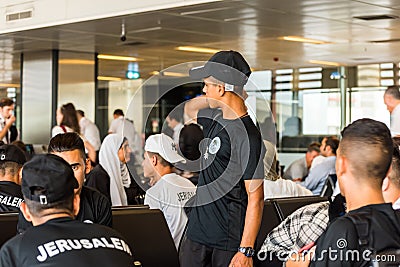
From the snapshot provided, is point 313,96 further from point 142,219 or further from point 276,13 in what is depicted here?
point 142,219

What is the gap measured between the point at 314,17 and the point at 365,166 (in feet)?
23.0

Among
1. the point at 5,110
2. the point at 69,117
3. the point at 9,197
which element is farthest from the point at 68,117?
the point at 9,197

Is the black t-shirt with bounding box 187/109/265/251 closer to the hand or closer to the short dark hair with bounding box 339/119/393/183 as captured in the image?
the hand

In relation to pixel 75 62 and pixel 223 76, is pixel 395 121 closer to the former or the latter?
pixel 223 76

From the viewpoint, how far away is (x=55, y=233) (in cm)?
247

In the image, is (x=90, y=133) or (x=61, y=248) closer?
(x=61, y=248)

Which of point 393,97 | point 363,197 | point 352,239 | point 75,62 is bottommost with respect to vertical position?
point 352,239

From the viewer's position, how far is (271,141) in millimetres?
4699

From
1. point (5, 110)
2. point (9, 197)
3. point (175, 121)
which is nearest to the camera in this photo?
point (9, 197)

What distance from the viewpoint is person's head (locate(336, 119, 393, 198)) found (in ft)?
7.76

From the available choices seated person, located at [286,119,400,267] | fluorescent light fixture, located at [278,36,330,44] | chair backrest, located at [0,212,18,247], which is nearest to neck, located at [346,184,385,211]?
seated person, located at [286,119,400,267]

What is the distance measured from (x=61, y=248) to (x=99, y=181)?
358 centimetres

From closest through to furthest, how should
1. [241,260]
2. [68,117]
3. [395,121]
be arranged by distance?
[241,260] < [395,121] < [68,117]

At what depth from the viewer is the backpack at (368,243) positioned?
226 cm
